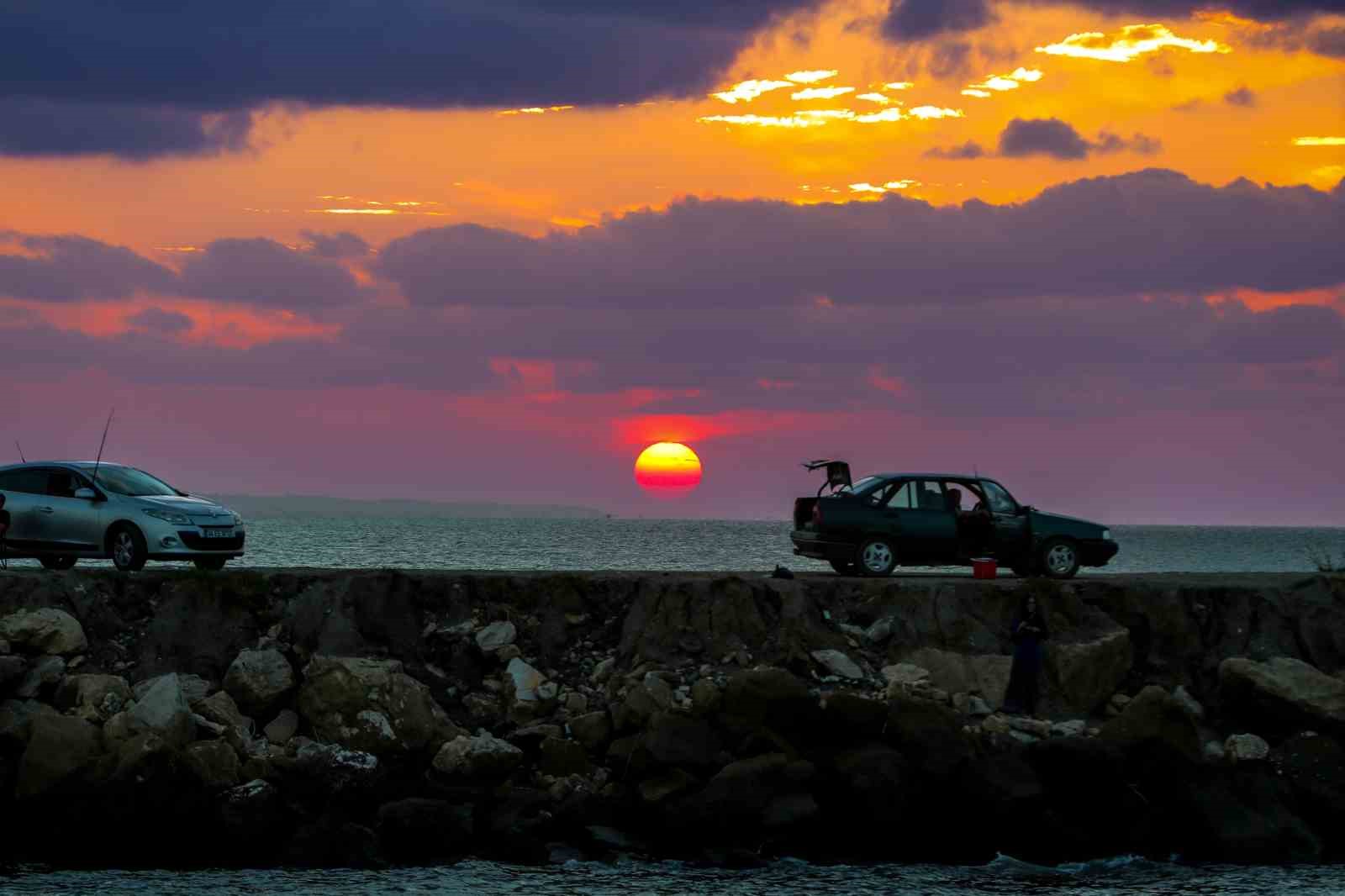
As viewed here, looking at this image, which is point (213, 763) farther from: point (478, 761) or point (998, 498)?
point (998, 498)

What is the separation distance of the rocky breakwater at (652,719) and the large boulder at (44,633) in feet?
0.12

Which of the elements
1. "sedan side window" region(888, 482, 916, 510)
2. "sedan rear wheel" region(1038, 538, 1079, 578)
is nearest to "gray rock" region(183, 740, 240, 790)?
"sedan side window" region(888, 482, 916, 510)

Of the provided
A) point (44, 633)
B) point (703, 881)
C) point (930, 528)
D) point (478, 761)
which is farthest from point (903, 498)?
point (44, 633)

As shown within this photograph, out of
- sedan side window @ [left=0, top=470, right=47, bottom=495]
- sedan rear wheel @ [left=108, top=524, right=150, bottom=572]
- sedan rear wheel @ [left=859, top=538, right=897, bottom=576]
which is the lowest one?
sedan rear wheel @ [left=108, top=524, right=150, bottom=572]

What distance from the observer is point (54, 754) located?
2052cm

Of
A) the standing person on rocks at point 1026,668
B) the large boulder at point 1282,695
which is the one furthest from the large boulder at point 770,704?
the large boulder at point 1282,695

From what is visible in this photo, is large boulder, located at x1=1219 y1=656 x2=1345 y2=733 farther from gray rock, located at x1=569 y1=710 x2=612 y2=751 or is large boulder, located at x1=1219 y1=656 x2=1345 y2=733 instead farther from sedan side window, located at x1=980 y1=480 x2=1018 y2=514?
gray rock, located at x1=569 y1=710 x2=612 y2=751

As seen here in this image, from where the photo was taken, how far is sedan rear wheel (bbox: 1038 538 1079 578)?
91.2ft

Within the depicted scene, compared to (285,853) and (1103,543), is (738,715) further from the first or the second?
(1103,543)

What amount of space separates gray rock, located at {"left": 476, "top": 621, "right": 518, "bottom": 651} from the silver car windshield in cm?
703

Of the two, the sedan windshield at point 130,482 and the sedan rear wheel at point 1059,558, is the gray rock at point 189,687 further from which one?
the sedan rear wheel at point 1059,558

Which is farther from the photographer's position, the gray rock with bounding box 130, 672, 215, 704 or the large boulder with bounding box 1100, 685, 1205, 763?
the gray rock with bounding box 130, 672, 215, 704

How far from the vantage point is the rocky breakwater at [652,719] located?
2002cm

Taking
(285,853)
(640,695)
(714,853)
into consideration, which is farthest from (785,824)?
(285,853)
